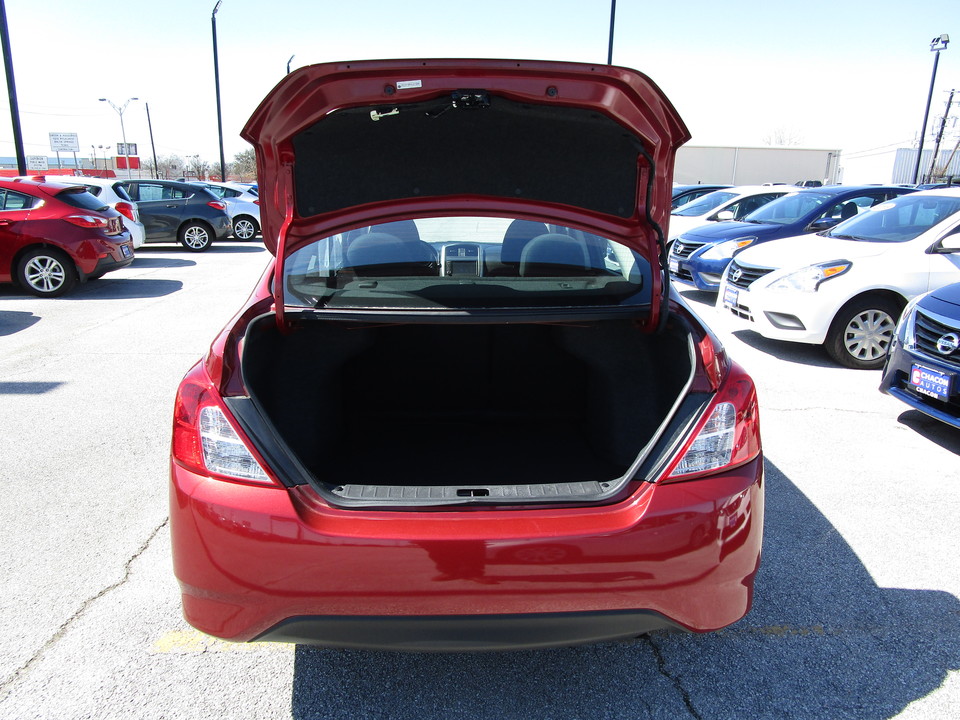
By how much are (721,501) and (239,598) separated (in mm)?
1330

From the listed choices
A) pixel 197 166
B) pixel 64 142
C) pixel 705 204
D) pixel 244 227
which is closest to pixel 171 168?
pixel 197 166

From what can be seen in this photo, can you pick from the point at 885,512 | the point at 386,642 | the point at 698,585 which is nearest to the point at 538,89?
the point at 698,585

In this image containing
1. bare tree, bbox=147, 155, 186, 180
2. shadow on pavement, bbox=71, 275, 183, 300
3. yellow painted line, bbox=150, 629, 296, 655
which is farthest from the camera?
bare tree, bbox=147, 155, 186, 180

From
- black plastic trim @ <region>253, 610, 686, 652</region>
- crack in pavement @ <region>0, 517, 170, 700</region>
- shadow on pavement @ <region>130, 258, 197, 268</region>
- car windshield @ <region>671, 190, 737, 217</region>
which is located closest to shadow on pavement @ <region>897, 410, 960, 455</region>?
black plastic trim @ <region>253, 610, 686, 652</region>

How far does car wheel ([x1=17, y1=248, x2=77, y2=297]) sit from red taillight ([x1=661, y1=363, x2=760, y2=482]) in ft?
32.6

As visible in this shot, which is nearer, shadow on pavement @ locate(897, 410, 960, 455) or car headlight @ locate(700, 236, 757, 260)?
shadow on pavement @ locate(897, 410, 960, 455)

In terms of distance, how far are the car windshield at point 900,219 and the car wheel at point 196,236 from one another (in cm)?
1288

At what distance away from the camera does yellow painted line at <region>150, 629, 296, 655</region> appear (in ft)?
7.78

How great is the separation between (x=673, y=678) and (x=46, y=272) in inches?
395

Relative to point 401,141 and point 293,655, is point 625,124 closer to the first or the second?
point 401,141

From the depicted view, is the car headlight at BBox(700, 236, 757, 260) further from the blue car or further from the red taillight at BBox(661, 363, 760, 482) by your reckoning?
the red taillight at BBox(661, 363, 760, 482)

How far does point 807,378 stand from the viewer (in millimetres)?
5750

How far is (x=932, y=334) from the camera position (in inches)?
165

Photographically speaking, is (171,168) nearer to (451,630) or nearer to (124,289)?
(124,289)
